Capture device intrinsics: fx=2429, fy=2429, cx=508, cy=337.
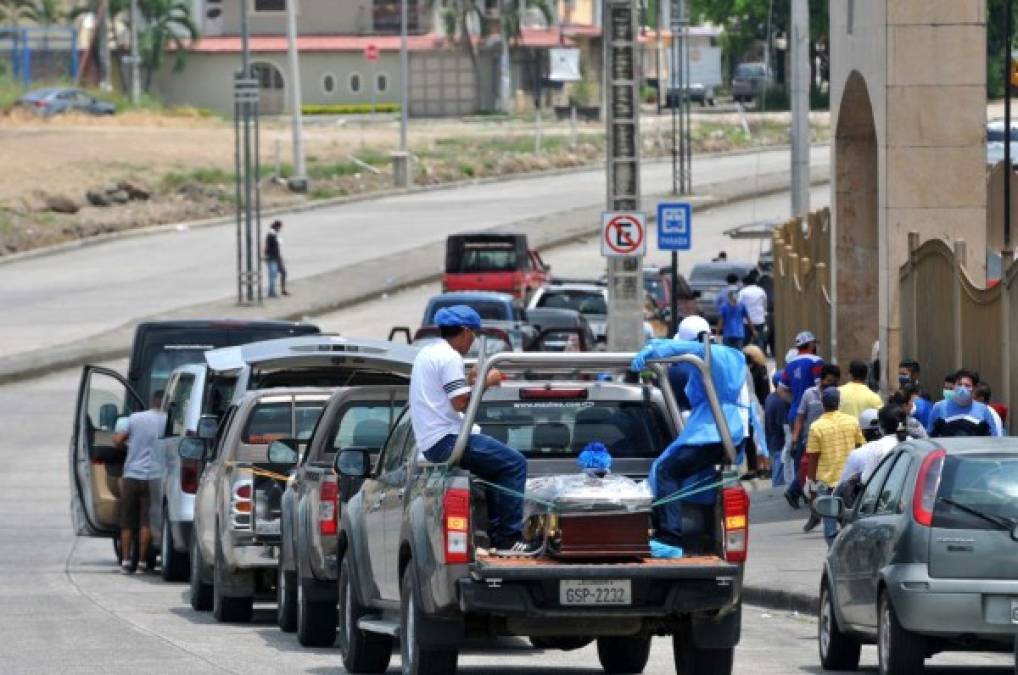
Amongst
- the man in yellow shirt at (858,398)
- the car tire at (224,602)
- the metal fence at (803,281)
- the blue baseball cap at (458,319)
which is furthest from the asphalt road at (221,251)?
the blue baseball cap at (458,319)

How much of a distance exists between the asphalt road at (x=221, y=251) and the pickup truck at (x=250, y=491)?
101 ft

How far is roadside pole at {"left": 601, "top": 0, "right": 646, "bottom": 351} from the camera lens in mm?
28500

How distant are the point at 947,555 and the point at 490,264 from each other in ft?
124

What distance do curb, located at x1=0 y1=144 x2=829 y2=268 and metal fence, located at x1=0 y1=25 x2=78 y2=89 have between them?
3805 cm

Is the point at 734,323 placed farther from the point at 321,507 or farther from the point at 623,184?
the point at 321,507

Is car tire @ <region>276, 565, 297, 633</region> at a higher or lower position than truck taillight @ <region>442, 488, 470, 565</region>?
lower

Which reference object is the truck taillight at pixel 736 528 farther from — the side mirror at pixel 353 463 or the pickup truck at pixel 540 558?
the side mirror at pixel 353 463

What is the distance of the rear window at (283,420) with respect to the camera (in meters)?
17.4

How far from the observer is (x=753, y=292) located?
137 feet

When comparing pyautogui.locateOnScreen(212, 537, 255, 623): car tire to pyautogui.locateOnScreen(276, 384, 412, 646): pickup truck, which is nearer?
pyautogui.locateOnScreen(276, 384, 412, 646): pickup truck

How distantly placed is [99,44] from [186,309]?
2833 inches

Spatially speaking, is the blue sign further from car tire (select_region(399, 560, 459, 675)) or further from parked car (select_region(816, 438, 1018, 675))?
car tire (select_region(399, 560, 459, 675))

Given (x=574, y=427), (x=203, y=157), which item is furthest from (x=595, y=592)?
(x=203, y=157)

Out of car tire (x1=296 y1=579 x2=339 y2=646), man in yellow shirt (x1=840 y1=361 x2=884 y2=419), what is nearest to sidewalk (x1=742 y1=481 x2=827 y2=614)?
man in yellow shirt (x1=840 y1=361 x2=884 y2=419)
